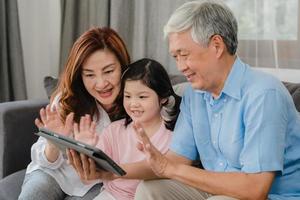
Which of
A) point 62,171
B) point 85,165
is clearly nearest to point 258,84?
point 85,165

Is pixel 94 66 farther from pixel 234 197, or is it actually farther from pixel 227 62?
pixel 234 197

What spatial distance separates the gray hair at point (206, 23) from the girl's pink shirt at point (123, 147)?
46 centimetres

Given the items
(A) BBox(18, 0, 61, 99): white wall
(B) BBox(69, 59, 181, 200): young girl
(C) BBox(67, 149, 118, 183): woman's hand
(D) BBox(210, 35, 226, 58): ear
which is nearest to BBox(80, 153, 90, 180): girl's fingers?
(C) BBox(67, 149, 118, 183): woman's hand

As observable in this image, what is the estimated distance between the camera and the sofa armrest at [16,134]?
2.00 meters

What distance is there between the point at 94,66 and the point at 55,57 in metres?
1.47

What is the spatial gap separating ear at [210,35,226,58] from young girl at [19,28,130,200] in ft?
1.71

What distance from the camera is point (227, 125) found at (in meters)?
1.34

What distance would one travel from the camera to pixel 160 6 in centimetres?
251

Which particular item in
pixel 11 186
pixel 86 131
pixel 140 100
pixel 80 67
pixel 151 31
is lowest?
pixel 11 186

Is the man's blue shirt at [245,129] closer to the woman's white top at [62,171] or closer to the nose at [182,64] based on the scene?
the nose at [182,64]

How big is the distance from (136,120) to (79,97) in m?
0.30

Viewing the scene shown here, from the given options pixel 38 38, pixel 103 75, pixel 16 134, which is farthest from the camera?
pixel 38 38

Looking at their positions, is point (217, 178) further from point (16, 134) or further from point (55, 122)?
point (16, 134)

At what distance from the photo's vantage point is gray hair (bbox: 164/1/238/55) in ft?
4.25
